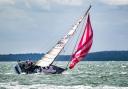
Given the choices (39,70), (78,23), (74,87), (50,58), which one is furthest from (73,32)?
(74,87)

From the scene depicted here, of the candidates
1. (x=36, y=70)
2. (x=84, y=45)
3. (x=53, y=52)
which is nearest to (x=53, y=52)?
(x=53, y=52)

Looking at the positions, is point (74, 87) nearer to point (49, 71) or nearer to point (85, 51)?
point (85, 51)

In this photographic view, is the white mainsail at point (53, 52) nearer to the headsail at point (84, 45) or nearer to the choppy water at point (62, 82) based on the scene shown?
the choppy water at point (62, 82)

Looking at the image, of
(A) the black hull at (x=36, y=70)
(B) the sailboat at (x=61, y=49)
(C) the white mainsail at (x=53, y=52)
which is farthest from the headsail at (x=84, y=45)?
(A) the black hull at (x=36, y=70)

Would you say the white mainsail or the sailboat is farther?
the white mainsail

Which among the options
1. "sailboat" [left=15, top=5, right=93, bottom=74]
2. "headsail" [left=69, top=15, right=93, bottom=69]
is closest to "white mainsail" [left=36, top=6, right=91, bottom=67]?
"sailboat" [left=15, top=5, right=93, bottom=74]

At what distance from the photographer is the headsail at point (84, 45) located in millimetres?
56156

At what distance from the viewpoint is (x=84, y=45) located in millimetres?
56562

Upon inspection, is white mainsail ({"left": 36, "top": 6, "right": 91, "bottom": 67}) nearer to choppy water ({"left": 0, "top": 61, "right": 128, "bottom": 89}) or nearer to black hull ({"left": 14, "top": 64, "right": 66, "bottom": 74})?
choppy water ({"left": 0, "top": 61, "right": 128, "bottom": 89})

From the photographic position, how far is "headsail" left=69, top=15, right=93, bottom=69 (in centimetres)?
5616

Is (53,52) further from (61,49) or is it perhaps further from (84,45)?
(84,45)

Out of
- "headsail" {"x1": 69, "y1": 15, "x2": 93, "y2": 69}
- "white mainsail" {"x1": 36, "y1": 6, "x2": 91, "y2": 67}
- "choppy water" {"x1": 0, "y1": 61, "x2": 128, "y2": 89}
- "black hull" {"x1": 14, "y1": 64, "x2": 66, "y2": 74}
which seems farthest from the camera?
"black hull" {"x1": 14, "y1": 64, "x2": 66, "y2": 74}

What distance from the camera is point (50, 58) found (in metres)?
77.1

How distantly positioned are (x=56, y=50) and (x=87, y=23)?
19736 millimetres
